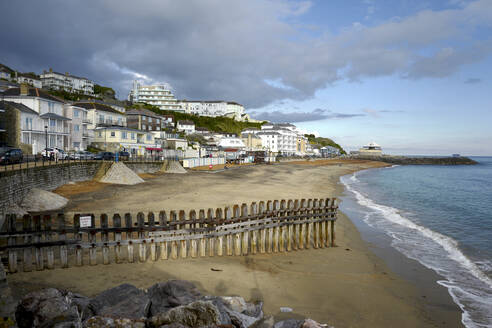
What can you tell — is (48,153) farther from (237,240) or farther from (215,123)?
(215,123)

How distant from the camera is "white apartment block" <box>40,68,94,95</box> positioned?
411 feet

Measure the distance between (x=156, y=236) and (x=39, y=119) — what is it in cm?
5083

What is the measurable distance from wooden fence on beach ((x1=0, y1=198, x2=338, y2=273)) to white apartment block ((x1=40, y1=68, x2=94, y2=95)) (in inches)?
5437

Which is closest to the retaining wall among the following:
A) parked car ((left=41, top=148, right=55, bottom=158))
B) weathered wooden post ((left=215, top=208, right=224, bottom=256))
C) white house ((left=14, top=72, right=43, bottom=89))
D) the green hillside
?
parked car ((left=41, top=148, right=55, bottom=158))

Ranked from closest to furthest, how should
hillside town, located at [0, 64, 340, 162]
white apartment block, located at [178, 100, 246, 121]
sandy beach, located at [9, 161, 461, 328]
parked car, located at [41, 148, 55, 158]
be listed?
1. sandy beach, located at [9, 161, 461, 328]
2. parked car, located at [41, 148, 55, 158]
3. hillside town, located at [0, 64, 340, 162]
4. white apartment block, located at [178, 100, 246, 121]

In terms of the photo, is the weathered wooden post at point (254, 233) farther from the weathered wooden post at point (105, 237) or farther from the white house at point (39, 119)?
the white house at point (39, 119)

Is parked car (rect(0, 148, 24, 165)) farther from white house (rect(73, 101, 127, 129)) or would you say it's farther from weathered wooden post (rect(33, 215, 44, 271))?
white house (rect(73, 101, 127, 129))

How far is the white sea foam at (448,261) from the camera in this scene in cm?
906

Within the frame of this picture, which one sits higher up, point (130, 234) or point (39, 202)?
point (130, 234)

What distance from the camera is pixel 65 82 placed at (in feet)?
421

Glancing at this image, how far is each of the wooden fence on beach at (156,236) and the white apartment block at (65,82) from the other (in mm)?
138105

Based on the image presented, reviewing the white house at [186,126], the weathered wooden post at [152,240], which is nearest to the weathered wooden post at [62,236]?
the weathered wooden post at [152,240]

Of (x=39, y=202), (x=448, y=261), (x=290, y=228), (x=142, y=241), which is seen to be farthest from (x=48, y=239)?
(x=448, y=261)

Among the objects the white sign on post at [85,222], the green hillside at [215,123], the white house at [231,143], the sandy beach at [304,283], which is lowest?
the sandy beach at [304,283]
